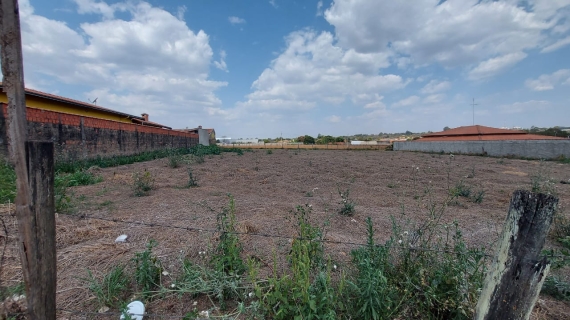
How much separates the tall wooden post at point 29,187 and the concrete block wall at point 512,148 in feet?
77.9

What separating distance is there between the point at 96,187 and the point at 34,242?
622 centimetres

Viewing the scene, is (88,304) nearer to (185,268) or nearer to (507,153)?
(185,268)

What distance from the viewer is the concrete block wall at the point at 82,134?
827cm

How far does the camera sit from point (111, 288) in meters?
2.16

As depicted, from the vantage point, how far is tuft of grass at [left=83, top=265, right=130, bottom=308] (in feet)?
6.86

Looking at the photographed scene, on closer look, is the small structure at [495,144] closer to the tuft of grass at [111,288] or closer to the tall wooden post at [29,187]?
the tuft of grass at [111,288]

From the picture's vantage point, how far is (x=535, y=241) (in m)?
1.24

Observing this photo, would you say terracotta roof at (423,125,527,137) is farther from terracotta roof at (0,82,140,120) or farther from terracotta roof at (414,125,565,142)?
terracotta roof at (0,82,140,120)

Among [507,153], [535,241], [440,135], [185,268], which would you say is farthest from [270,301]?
[440,135]

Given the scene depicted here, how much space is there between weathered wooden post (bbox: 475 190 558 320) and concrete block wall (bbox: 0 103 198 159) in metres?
8.48

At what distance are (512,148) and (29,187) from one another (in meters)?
27.1

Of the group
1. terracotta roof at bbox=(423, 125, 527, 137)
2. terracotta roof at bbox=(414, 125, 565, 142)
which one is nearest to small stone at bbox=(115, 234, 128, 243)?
terracotta roof at bbox=(414, 125, 565, 142)

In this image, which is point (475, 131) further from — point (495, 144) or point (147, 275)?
point (147, 275)

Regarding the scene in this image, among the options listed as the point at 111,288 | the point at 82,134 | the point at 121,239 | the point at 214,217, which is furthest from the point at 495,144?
the point at 82,134
